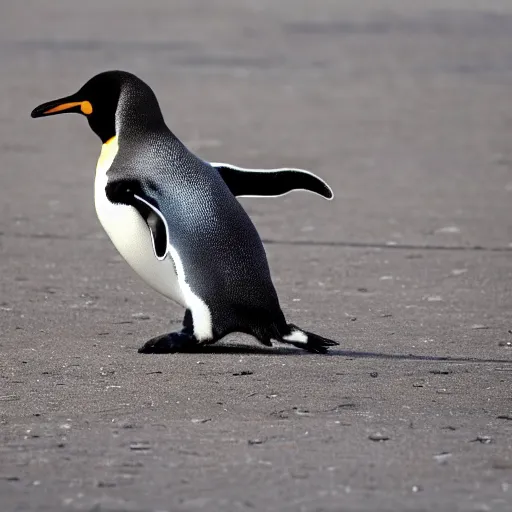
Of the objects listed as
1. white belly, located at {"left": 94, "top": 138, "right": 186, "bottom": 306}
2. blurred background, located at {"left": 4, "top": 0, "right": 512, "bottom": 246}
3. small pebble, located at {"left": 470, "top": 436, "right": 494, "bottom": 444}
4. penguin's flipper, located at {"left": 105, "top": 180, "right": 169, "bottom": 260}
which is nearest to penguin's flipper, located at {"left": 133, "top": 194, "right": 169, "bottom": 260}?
penguin's flipper, located at {"left": 105, "top": 180, "right": 169, "bottom": 260}

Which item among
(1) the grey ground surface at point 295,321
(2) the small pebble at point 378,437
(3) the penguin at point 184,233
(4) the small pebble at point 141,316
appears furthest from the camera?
(4) the small pebble at point 141,316

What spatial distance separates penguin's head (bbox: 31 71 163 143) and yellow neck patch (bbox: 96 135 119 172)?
3cm

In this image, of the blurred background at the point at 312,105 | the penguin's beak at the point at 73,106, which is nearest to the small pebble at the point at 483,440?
the penguin's beak at the point at 73,106

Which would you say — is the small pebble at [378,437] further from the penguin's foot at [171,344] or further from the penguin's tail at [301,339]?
the penguin's foot at [171,344]

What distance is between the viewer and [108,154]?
5934 millimetres

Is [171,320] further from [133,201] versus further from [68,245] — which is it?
[68,245]

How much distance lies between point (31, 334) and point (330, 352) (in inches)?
48.6

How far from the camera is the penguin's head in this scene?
592 cm

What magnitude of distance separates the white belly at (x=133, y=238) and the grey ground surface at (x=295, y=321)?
29 centimetres

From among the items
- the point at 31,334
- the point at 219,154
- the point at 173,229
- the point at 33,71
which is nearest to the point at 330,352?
the point at 173,229

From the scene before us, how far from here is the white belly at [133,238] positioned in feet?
18.9

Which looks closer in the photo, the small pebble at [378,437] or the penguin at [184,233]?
the small pebble at [378,437]

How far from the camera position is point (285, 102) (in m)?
15.7

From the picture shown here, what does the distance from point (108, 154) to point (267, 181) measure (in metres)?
0.64
